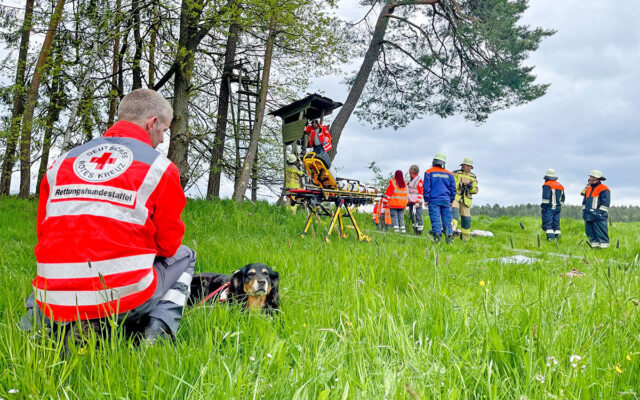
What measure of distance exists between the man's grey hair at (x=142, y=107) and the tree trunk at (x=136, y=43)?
10.4m

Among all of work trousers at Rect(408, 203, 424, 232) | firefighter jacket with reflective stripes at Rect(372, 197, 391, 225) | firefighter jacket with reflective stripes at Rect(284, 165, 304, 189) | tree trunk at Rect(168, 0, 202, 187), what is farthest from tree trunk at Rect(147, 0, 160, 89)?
work trousers at Rect(408, 203, 424, 232)

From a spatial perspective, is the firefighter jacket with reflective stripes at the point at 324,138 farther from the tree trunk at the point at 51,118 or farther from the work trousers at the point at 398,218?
the tree trunk at the point at 51,118

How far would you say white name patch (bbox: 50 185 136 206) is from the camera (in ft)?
6.72

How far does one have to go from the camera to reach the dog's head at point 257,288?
2729 millimetres

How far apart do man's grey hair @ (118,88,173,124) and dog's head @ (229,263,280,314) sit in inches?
47.1

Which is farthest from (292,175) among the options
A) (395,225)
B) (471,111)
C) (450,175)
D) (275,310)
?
(275,310)

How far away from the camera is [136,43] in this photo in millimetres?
13656

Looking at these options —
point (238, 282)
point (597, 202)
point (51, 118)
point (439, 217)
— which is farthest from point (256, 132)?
point (238, 282)

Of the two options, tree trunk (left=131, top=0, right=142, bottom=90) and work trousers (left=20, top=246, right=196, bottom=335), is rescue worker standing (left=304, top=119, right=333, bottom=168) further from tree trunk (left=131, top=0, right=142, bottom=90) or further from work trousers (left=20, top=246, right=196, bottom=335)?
work trousers (left=20, top=246, right=196, bottom=335)

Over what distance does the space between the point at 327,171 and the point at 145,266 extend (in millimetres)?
6468

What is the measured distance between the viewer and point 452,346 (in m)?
1.88

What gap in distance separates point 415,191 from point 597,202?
519 cm

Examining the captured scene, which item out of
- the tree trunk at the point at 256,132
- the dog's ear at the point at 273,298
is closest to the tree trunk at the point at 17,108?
the tree trunk at the point at 256,132

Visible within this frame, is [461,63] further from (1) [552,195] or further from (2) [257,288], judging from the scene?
(2) [257,288]
